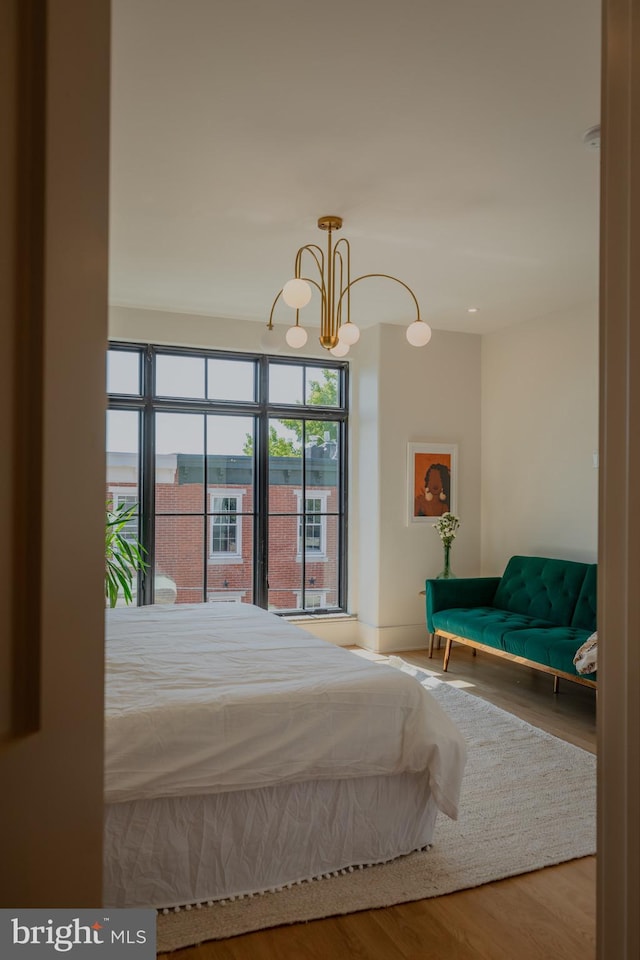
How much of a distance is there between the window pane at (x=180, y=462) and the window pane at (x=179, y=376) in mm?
178

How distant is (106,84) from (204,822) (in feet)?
6.98

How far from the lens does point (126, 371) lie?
5.44 meters

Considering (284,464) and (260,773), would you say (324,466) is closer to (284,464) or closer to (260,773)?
(284,464)

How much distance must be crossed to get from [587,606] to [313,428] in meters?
2.65

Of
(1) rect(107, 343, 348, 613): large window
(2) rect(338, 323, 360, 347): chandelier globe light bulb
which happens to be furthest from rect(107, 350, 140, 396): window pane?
(2) rect(338, 323, 360, 347): chandelier globe light bulb

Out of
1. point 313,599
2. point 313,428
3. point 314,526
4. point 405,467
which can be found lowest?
point 313,599

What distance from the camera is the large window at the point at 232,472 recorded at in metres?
5.46

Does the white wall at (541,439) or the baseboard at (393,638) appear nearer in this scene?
the white wall at (541,439)

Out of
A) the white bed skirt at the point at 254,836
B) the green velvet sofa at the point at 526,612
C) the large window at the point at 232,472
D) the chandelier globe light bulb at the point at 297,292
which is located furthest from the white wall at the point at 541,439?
the white bed skirt at the point at 254,836

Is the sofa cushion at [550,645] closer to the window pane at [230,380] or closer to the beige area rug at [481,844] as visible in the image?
the beige area rug at [481,844]

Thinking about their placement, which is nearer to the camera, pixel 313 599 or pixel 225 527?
pixel 225 527

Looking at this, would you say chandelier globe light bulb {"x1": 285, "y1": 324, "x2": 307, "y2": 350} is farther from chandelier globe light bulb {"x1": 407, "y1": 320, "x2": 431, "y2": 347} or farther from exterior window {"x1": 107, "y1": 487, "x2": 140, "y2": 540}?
exterior window {"x1": 107, "y1": 487, "x2": 140, "y2": 540}

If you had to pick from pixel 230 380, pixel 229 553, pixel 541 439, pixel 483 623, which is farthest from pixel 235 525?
pixel 541 439

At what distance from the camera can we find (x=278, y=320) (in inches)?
226
